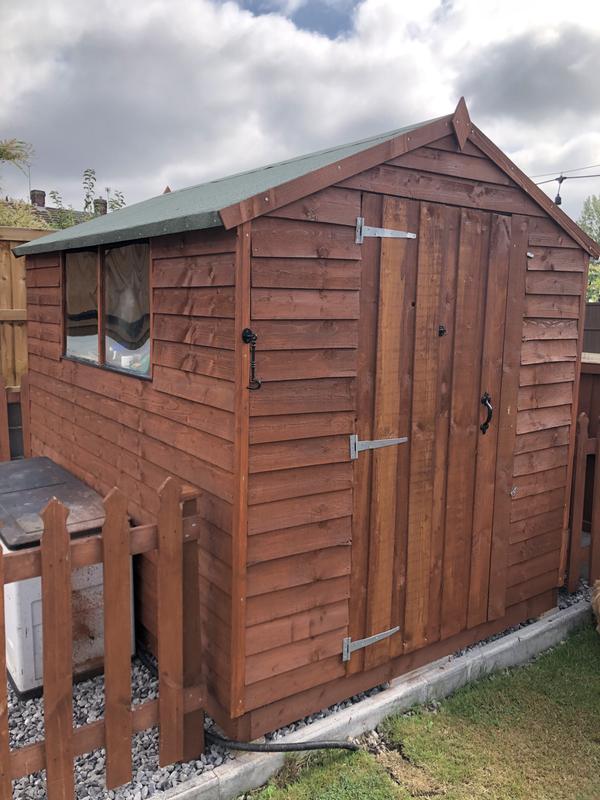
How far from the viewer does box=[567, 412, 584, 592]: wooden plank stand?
170 inches

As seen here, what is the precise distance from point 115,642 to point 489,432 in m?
2.33

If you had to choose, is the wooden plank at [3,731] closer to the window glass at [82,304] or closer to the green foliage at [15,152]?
the window glass at [82,304]

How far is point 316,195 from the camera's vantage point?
2.67 meters

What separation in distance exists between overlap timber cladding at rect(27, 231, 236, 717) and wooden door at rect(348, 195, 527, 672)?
0.70 m

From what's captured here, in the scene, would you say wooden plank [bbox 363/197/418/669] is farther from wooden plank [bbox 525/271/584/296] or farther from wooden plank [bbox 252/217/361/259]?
wooden plank [bbox 525/271/584/296]

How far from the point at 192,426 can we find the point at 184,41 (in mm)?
6626

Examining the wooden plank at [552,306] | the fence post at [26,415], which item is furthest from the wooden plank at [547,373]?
the fence post at [26,415]

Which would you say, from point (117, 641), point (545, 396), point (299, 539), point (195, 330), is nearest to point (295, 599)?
point (299, 539)

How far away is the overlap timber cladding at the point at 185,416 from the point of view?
2670 millimetres

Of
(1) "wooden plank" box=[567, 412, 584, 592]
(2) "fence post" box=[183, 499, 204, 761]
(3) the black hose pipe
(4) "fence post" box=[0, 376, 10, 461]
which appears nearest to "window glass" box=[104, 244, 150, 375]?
(2) "fence post" box=[183, 499, 204, 761]

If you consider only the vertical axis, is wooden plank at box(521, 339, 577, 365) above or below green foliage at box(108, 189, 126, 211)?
below

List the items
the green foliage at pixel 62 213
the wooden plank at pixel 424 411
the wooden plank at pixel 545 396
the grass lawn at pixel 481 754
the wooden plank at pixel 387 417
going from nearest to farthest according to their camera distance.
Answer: the grass lawn at pixel 481 754, the wooden plank at pixel 387 417, the wooden plank at pixel 424 411, the wooden plank at pixel 545 396, the green foliage at pixel 62 213

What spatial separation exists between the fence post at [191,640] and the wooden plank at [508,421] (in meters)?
1.95

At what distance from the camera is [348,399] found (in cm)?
292
